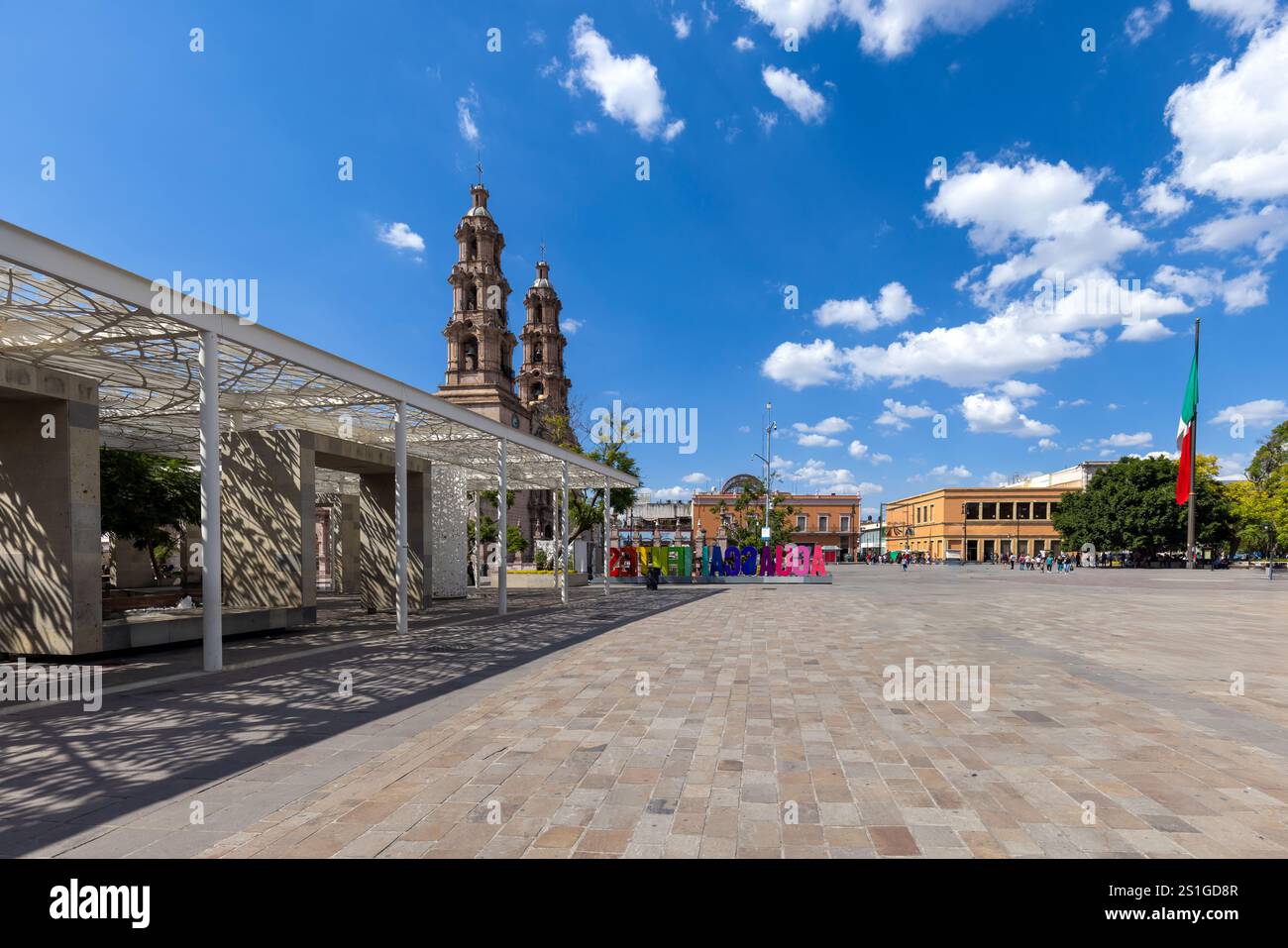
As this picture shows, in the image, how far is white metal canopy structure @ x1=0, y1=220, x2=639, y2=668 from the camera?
7.22m

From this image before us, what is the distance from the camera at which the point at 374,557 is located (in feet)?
53.1

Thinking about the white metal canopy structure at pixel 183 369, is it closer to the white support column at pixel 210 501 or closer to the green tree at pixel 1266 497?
the white support column at pixel 210 501

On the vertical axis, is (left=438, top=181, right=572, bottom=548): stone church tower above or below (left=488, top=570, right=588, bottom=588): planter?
above

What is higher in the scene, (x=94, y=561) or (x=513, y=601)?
(x=94, y=561)

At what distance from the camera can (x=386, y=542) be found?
53.2 feet

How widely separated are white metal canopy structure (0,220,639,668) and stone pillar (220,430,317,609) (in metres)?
1.07

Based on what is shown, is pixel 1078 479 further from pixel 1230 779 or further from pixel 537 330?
pixel 1230 779

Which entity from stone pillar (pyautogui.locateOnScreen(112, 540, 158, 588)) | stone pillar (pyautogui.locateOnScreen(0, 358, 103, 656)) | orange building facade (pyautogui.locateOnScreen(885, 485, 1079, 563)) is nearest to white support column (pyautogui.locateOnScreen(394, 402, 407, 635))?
stone pillar (pyautogui.locateOnScreen(0, 358, 103, 656))

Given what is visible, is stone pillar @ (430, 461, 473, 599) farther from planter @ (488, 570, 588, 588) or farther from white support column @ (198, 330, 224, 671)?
white support column @ (198, 330, 224, 671)

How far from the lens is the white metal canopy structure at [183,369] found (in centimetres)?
722

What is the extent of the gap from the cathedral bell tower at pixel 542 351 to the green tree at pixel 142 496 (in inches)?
1736
